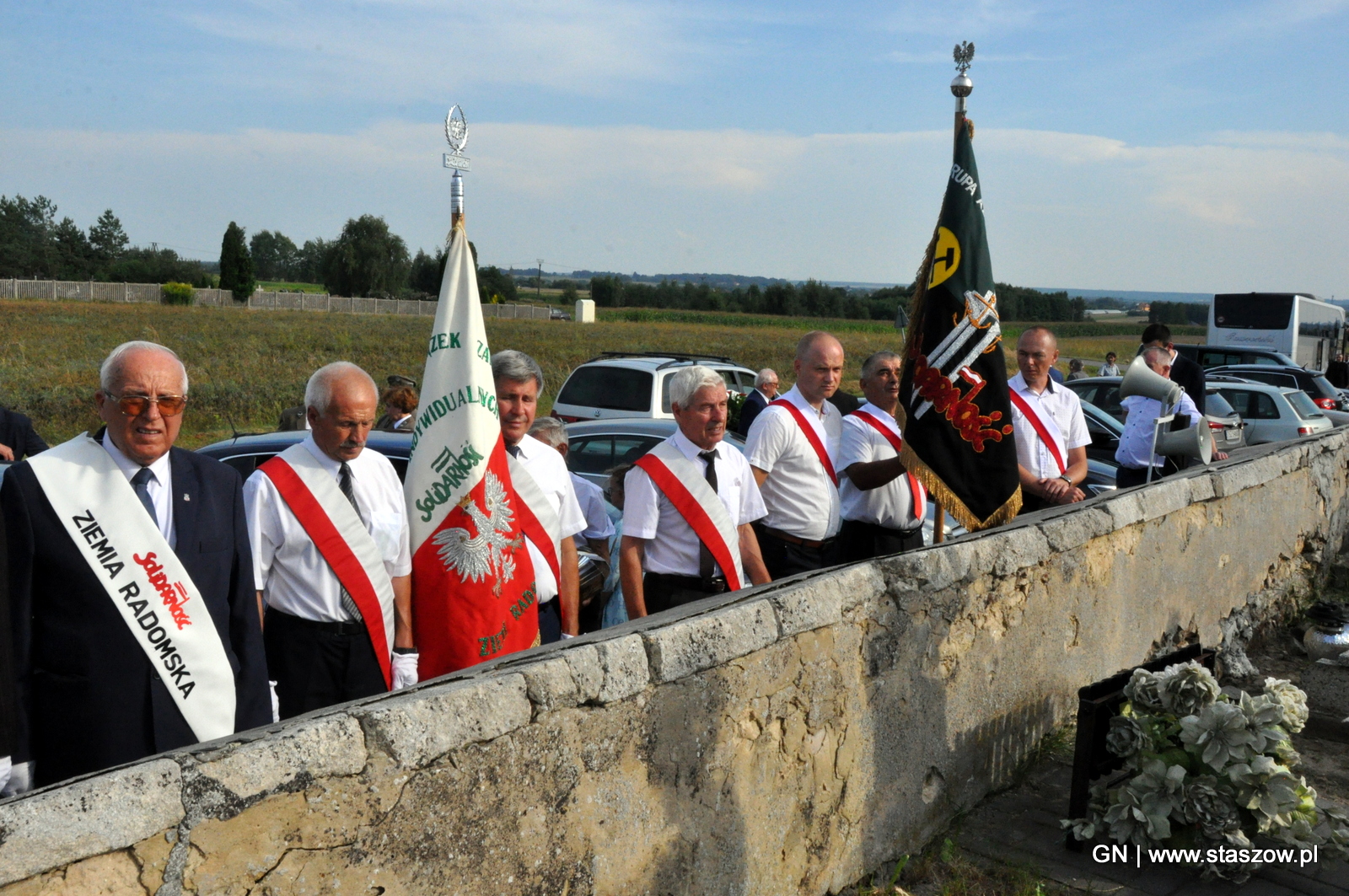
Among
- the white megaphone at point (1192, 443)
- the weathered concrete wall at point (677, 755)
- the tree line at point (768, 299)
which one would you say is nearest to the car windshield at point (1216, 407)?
the white megaphone at point (1192, 443)

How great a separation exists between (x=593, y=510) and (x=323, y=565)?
1853mm

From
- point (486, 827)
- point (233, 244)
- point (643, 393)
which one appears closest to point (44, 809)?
point (486, 827)

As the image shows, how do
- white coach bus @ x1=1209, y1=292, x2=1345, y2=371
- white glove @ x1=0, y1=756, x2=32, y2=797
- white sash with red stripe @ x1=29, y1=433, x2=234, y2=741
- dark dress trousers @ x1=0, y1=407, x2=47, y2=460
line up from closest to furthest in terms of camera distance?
white glove @ x1=0, y1=756, x2=32, y2=797 → white sash with red stripe @ x1=29, y1=433, x2=234, y2=741 → dark dress trousers @ x1=0, y1=407, x2=47, y2=460 → white coach bus @ x1=1209, y1=292, x2=1345, y2=371

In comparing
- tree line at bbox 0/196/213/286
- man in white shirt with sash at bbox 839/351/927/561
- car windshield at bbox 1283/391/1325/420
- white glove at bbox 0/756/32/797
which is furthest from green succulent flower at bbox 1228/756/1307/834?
tree line at bbox 0/196/213/286

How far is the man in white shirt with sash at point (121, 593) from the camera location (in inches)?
113

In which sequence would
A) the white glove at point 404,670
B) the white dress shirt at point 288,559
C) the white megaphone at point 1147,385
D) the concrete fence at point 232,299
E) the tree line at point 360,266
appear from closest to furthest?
the white dress shirt at point 288,559, the white glove at point 404,670, the white megaphone at point 1147,385, the concrete fence at point 232,299, the tree line at point 360,266

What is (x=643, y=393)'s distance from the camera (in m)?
12.2

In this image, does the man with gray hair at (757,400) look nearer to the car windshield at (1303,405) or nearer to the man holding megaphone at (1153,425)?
the man holding megaphone at (1153,425)

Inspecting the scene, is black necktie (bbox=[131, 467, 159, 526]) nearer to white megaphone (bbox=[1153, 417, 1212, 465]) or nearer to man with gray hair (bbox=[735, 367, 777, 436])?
man with gray hair (bbox=[735, 367, 777, 436])

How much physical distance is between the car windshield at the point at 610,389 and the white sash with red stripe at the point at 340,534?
850 cm

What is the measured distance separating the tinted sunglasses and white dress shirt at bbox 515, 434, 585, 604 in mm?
1513

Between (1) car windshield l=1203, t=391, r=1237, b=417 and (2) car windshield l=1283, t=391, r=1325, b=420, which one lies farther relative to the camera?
(2) car windshield l=1283, t=391, r=1325, b=420

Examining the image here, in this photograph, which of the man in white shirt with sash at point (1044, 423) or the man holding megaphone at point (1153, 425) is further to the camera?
the man holding megaphone at point (1153, 425)

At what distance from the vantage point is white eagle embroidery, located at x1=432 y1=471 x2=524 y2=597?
387 centimetres
